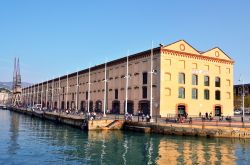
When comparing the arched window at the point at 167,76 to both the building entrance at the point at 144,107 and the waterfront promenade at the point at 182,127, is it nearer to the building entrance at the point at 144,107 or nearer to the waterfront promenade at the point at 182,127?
the building entrance at the point at 144,107

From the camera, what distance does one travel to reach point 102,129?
58938mm

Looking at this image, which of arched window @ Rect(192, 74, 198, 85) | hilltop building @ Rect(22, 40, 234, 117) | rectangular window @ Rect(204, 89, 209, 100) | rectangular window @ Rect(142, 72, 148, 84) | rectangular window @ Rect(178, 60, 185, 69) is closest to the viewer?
hilltop building @ Rect(22, 40, 234, 117)

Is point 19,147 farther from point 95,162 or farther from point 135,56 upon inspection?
point 135,56

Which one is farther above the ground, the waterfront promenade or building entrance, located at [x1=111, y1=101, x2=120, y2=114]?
building entrance, located at [x1=111, y1=101, x2=120, y2=114]

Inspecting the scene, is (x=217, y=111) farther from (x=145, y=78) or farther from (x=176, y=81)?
(x=145, y=78)

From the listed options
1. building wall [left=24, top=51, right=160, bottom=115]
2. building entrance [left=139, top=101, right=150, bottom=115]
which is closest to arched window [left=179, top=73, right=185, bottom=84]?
building wall [left=24, top=51, right=160, bottom=115]

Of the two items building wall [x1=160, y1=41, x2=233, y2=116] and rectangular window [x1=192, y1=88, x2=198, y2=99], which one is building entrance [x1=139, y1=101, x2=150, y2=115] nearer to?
building wall [x1=160, y1=41, x2=233, y2=116]

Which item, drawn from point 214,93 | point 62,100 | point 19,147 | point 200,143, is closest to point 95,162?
point 19,147

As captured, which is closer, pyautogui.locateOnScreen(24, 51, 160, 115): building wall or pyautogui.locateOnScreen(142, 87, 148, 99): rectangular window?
pyautogui.locateOnScreen(24, 51, 160, 115): building wall

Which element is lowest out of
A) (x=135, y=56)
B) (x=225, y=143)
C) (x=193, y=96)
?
(x=225, y=143)

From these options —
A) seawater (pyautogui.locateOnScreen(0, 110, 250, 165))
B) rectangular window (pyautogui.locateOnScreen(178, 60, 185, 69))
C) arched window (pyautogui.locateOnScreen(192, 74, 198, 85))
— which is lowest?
seawater (pyautogui.locateOnScreen(0, 110, 250, 165))

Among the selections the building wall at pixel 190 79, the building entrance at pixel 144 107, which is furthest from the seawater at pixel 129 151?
the building entrance at pixel 144 107

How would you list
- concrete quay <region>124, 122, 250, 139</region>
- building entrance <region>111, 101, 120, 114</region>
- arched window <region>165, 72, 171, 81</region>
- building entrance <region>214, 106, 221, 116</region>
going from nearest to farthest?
concrete quay <region>124, 122, 250, 139</region> < arched window <region>165, 72, 171, 81</region> < building entrance <region>214, 106, 221, 116</region> < building entrance <region>111, 101, 120, 114</region>

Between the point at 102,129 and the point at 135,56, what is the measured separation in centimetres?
2773
